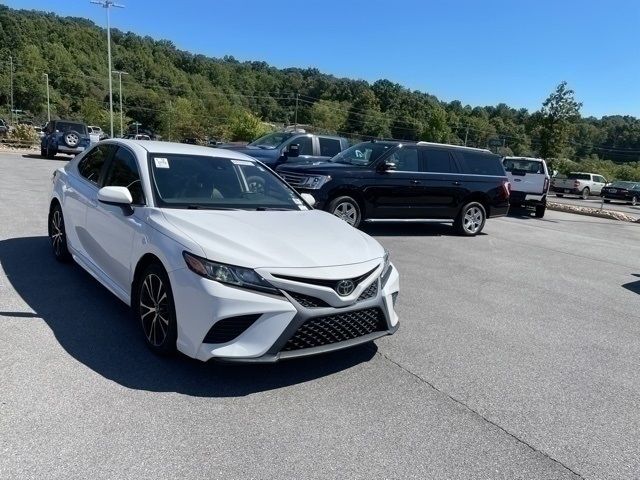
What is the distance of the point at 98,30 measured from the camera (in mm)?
106125

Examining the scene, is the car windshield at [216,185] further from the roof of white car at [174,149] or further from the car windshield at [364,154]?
the car windshield at [364,154]

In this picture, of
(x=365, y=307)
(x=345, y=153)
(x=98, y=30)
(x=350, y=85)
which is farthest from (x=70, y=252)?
(x=350, y=85)

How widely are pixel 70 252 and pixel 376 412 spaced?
13.2ft

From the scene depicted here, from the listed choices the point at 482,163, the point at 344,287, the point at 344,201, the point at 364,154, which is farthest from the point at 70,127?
the point at 344,287

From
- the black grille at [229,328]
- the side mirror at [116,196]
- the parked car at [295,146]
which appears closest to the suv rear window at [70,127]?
the parked car at [295,146]

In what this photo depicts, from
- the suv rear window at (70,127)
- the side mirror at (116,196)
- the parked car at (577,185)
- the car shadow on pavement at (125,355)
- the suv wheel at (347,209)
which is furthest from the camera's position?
the parked car at (577,185)

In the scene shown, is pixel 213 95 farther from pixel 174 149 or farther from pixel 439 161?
pixel 174 149

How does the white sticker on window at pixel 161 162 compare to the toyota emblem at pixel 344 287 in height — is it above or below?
above

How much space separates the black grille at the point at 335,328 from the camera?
335 cm

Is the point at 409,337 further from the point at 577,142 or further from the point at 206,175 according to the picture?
the point at 577,142

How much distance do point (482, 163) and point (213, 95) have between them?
350ft

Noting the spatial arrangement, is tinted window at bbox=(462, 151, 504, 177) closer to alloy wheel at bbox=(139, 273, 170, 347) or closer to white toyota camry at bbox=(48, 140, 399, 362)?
white toyota camry at bbox=(48, 140, 399, 362)

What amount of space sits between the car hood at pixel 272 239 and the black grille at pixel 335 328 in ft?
1.21

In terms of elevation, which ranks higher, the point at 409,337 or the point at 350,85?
the point at 350,85
